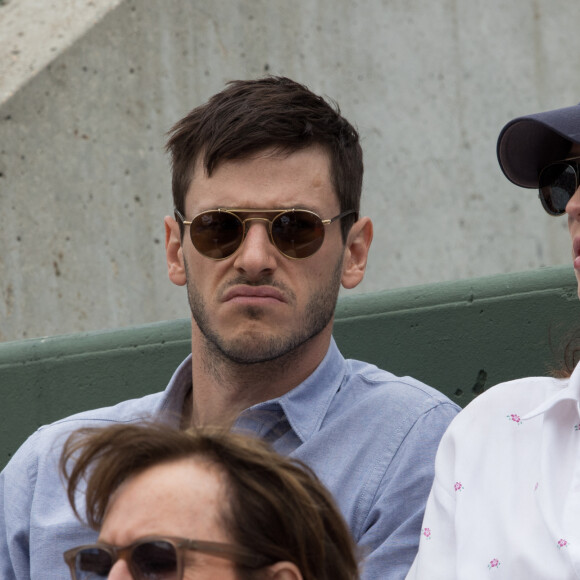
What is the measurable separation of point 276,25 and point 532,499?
3.21 metres

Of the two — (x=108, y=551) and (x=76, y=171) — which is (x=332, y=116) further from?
(x=76, y=171)

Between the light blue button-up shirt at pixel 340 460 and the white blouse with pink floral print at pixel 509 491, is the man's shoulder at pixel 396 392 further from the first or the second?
the white blouse with pink floral print at pixel 509 491

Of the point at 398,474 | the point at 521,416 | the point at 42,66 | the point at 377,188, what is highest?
the point at 42,66

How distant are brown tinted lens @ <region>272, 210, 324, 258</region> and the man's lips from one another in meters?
0.09

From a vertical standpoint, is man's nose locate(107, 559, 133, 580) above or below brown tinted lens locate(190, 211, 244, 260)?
below

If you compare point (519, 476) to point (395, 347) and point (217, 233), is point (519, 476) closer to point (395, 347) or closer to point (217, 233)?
point (217, 233)

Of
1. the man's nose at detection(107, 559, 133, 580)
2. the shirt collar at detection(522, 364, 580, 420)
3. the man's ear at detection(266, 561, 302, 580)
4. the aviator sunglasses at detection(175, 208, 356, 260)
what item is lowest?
the man's ear at detection(266, 561, 302, 580)

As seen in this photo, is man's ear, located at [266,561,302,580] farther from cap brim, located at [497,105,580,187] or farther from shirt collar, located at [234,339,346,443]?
cap brim, located at [497,105,580,187]

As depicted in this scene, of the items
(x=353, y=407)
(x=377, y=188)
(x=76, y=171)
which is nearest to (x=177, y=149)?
(x=353, y=407)

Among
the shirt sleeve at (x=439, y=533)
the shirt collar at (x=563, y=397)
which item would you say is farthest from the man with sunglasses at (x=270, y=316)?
the shirt collar at (x=563, y=397)

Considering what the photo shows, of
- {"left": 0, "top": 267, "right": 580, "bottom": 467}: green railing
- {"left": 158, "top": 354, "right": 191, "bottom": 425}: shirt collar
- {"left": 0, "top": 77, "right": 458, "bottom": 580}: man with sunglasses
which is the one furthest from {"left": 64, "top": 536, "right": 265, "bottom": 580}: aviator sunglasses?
{"left": 0, "top": 267, "right": 580, "bottom": 467}: green railing

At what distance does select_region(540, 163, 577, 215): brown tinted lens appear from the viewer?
6.86ft

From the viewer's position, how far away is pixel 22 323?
4340 mm

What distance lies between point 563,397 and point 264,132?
0.99 metres
